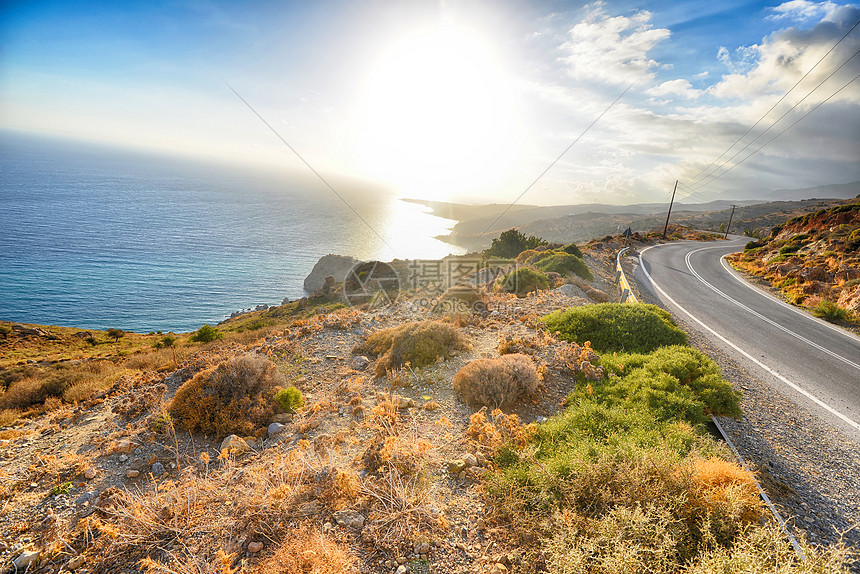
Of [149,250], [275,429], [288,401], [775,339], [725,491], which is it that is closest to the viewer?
[725,491]

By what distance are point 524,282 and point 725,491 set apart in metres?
13.1

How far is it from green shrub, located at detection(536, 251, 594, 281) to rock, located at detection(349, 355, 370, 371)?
12.7 m

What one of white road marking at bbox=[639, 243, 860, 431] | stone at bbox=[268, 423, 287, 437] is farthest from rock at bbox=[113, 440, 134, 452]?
white road marking at bbox=[639, 243, 860, 431]

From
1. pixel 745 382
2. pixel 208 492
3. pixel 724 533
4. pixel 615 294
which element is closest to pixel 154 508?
pixel 208 492

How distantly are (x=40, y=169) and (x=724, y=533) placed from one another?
23413 centimetres

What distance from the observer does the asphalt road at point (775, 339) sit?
768 cm

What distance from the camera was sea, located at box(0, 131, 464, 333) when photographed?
1783 inches

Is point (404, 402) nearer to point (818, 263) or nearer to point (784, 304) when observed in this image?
point (784, 304)

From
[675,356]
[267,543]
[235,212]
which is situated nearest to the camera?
[267,543]

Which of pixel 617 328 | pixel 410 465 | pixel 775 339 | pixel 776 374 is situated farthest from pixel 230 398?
pixel 775 339

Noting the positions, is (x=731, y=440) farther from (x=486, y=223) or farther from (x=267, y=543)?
(x=486, y=223)

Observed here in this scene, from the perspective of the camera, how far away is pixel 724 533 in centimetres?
340

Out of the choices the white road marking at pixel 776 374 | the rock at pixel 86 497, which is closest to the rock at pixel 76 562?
the rock at pixel 86 497

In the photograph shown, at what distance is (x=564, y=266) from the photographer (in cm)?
1922
